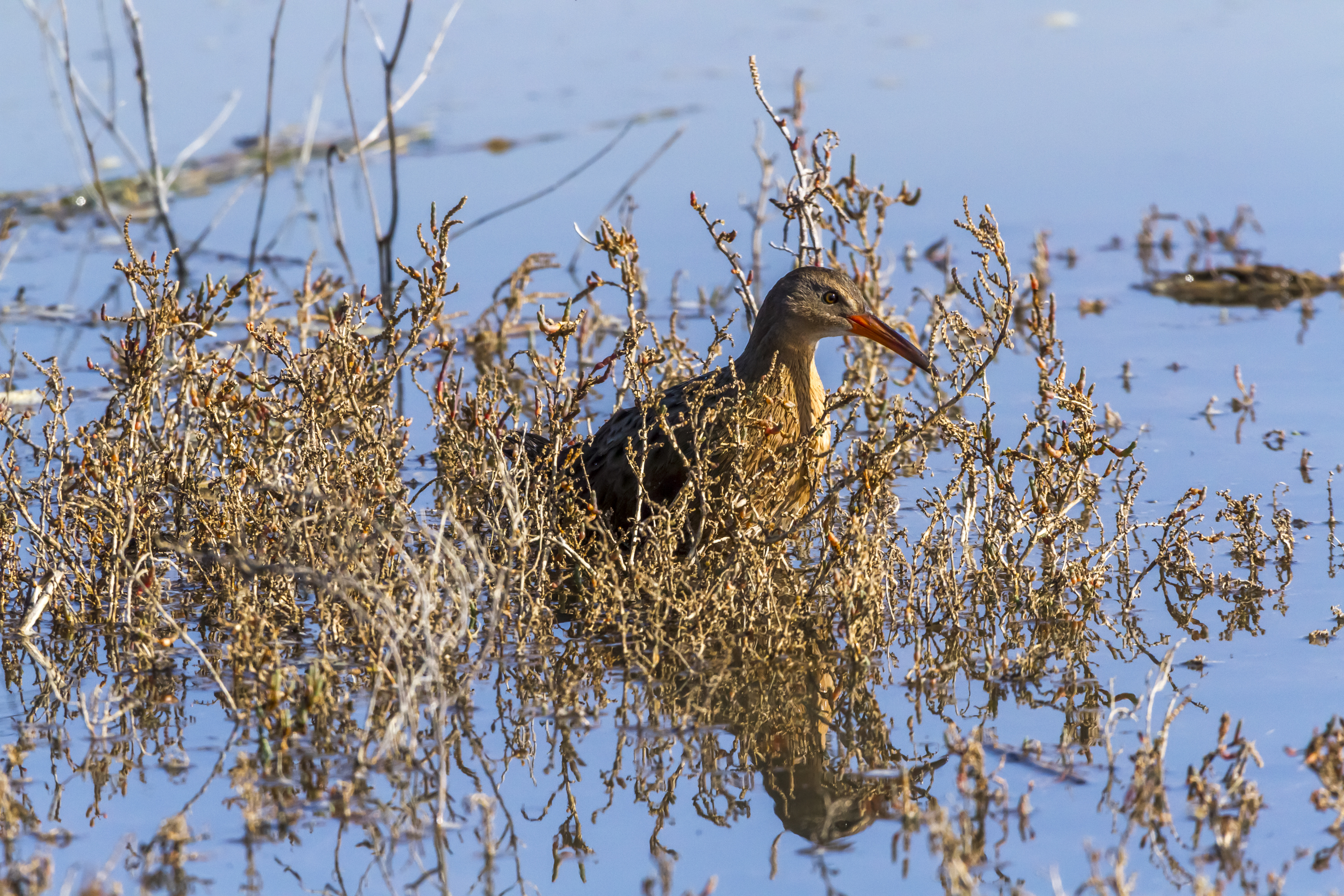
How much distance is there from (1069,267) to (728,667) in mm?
4840

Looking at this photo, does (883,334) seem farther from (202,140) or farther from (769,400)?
(202,140)

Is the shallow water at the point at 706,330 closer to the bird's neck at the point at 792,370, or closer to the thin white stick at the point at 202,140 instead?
the thin white stick at the point at 202,140

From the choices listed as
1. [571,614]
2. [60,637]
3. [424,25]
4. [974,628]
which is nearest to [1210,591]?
[974,628]

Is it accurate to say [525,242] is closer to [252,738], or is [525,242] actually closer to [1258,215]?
[1258,215]

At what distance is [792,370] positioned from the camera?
562 cm

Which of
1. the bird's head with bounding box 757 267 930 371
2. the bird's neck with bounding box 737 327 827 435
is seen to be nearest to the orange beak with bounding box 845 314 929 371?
the bird's head with bounding box 757 267 930 371

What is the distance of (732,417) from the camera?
4.93m

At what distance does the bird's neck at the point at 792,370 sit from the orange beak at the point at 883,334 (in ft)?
0.54

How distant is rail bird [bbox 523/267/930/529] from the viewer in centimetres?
535

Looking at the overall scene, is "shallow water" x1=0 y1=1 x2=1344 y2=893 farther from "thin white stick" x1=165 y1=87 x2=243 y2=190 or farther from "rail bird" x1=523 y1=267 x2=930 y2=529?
"rail bird" x1=523 y1=267 x2=930 y2=529

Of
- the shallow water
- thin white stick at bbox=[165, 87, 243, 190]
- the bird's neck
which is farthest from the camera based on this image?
thin white stick at bbox=[165, 87, 243, 190]

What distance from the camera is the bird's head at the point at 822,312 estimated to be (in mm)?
5609

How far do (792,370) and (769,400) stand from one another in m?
0.28


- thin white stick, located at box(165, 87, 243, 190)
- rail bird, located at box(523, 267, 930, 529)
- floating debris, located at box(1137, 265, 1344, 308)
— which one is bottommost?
→ rail bird, located at box(523, 267, 930, 529)
